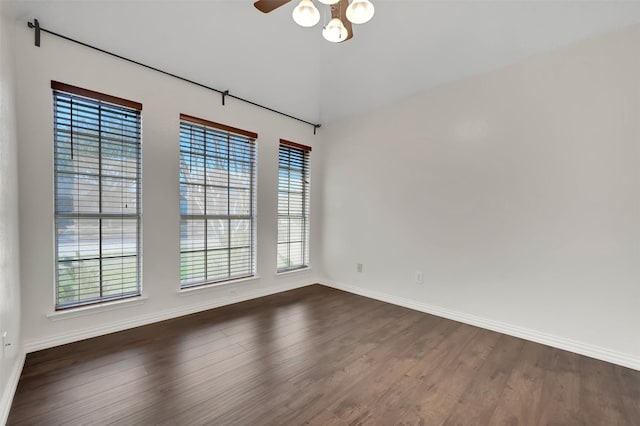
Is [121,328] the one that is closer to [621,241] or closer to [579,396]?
[579,396]

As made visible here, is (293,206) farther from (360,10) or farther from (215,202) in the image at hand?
(360,10)

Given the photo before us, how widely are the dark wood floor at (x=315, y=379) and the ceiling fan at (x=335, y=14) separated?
2374 millimetres

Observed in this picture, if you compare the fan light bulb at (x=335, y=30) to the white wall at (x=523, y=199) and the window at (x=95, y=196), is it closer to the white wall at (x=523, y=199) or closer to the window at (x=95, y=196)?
the white wall at (x=523, y=199)

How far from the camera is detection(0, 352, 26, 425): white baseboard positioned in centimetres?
150

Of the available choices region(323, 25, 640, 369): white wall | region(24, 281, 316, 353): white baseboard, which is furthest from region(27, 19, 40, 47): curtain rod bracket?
region(323, 25, 640, 369): white wall

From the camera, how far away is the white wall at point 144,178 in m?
2.21

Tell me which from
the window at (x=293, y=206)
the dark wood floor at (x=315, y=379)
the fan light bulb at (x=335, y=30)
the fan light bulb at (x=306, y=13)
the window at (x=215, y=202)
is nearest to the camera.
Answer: the dark wood floor at (x=315, y=379)

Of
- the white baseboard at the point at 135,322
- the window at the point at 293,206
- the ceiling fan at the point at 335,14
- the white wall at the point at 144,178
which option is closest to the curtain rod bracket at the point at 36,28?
the white wall at the point at 144,178

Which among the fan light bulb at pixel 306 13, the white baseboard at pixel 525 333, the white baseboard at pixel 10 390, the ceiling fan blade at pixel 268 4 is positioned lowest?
the white baseboard at pixel 525 333

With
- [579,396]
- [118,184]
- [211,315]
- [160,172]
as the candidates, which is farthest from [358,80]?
[579,396]

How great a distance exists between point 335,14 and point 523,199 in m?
2.35

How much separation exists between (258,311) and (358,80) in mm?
3104

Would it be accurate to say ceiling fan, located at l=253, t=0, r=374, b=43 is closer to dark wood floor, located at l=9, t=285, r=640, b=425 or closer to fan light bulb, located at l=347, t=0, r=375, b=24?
fan light bulb, located at l=347, t=0, r=375, b=24

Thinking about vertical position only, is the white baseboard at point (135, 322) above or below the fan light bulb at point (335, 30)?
below
